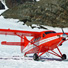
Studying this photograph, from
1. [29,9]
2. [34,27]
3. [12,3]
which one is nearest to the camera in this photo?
[34,27]

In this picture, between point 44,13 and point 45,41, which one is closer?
point 45,41

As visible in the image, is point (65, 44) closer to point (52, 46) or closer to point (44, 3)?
point (52, 46)

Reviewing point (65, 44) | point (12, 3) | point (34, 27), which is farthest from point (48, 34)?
point (12, 3)

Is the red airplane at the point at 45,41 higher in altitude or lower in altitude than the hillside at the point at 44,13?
lower

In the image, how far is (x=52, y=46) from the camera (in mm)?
10461

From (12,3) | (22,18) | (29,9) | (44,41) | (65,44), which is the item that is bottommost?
(65,44)

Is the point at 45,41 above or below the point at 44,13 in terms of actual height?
below

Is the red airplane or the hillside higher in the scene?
the hillside

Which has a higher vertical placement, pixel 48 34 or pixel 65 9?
pixel 65 9

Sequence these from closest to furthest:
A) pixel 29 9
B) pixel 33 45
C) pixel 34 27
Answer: pixel 33 45, pixel 34 27, pixel 29 9

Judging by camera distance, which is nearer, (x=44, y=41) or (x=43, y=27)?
(x=44, y=41)

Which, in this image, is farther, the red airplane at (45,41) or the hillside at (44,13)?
the hillside at (44,13)

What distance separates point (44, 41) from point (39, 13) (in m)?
29.3

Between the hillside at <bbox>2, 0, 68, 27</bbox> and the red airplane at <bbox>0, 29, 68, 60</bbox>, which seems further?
the hillside at <bbox>2, 0, 68, 27</bbox>
